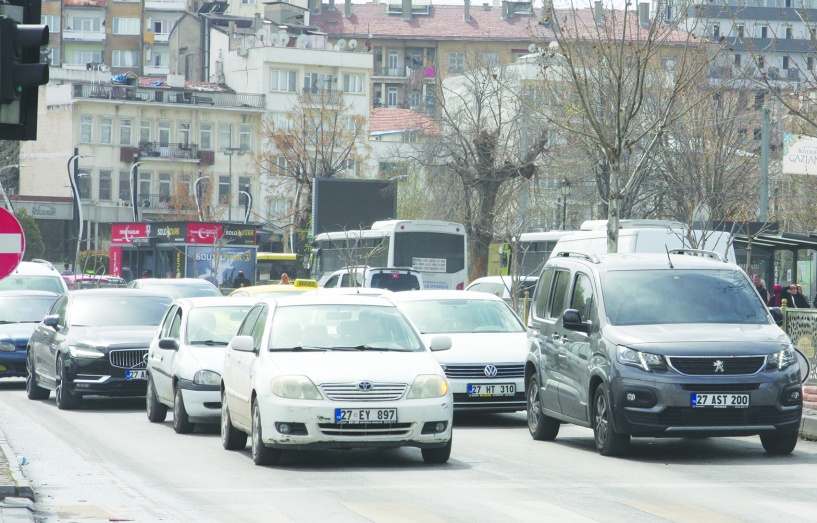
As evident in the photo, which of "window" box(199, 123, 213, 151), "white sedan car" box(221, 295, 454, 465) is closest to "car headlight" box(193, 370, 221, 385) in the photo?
"white sedan car" box(221, 295, 454, 465)

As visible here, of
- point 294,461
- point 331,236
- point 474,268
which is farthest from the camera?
point 474,268

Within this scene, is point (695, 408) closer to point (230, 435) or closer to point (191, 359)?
point (230, 435)

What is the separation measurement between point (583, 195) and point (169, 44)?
7746 centimetres

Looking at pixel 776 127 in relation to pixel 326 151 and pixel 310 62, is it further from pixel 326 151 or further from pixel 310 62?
pixel 310 62

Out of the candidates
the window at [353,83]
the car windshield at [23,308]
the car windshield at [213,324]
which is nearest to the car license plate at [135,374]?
the car windshield at [213,324]

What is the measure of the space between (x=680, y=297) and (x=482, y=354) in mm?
4273

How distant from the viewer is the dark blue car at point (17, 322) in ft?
84.7

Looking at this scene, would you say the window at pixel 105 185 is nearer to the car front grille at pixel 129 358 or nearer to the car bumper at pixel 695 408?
the car front grille at pixel 129 358

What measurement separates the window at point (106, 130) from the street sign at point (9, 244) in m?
95.8

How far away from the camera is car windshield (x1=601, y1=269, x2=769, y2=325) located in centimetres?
1461

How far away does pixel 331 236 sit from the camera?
50625 mm

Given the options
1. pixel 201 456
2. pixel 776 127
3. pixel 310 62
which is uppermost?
pixel 310 62

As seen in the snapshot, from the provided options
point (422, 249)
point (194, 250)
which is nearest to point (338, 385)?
point (422, 249)

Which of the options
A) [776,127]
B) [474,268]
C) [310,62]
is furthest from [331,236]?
[310,62]
